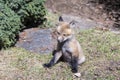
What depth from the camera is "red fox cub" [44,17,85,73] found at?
6.52m

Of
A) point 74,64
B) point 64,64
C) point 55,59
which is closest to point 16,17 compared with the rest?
point 55,59

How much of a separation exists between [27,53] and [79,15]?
9.74 feet

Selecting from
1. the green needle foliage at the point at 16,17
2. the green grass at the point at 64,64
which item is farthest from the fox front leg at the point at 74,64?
the green needle foliage at the point at 16,17

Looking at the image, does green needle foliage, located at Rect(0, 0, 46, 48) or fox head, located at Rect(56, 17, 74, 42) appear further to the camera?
green needle foliage, located at Rect(0, 0, 46, 48)

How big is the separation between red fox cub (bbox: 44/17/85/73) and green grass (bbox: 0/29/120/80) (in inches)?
5.0

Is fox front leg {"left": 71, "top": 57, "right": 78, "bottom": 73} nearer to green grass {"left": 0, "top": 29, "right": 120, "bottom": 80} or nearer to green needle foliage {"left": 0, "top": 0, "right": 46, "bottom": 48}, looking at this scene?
green grass {"left": 0, "top": 29, "right": 120, "bottom": 80}

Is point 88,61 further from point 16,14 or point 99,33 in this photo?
point 16,14

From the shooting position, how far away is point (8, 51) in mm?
7637

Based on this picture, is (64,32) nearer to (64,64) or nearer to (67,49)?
(67,49)

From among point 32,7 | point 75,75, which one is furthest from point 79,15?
point 75,75

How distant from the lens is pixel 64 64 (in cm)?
707

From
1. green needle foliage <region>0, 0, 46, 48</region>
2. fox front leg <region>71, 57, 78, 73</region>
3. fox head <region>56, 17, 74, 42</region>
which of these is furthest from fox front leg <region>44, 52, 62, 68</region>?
green needle foliage <region>0, 0, 46, 48</region>

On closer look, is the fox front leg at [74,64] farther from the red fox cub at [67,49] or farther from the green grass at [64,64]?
the green grass at [64,64]

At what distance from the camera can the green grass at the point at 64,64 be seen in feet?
22.2
